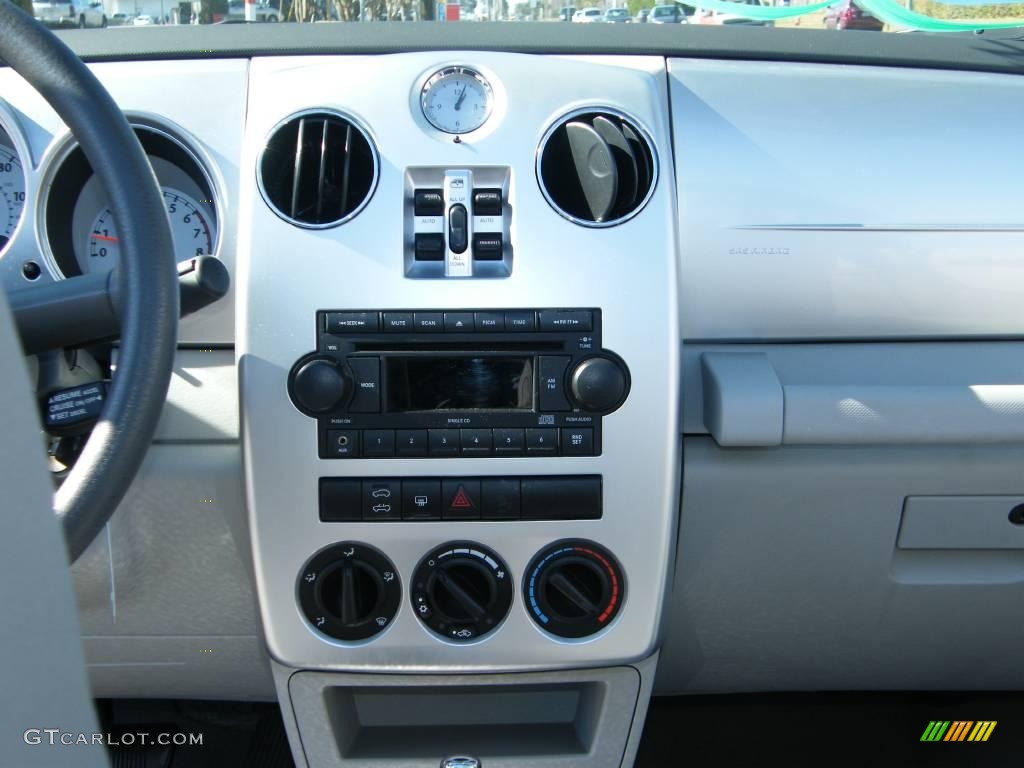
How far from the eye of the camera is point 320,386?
4.77ft

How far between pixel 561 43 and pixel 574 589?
946mm

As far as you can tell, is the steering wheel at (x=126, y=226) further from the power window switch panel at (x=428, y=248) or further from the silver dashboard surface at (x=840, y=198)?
the silver dashboard surface at (x=840, y=198)

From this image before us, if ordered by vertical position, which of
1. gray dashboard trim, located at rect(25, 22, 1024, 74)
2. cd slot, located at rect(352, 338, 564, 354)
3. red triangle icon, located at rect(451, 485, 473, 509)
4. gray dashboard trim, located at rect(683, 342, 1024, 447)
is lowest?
red triangle icon, located at rect(451, 485, 473, 509)

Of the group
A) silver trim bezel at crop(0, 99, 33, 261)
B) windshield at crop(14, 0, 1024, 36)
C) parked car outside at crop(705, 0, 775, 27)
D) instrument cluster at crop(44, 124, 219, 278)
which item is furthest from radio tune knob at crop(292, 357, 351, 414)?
parked car outside at crop(705, 0, 775, 27)

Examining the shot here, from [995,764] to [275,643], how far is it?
5.40ft

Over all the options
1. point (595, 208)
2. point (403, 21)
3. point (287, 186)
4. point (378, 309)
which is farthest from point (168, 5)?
point (595, 208)

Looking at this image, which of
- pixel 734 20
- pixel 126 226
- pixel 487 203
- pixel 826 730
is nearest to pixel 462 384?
pixel 487 203

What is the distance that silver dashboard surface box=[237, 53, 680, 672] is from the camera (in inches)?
58.4

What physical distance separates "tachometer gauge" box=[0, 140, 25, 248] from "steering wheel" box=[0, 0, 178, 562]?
552 mm

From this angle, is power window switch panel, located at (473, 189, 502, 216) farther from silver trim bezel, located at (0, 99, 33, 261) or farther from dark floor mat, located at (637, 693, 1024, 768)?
dark floor mat, located at (637, 693, 1024, 768)

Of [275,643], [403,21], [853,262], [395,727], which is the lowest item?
[395,727]

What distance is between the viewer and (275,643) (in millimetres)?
1582

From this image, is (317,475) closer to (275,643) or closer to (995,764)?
(275,643)

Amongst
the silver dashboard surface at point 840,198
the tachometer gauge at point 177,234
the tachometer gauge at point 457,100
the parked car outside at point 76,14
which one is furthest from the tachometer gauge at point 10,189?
the silver dashboard surface at point 840,198
